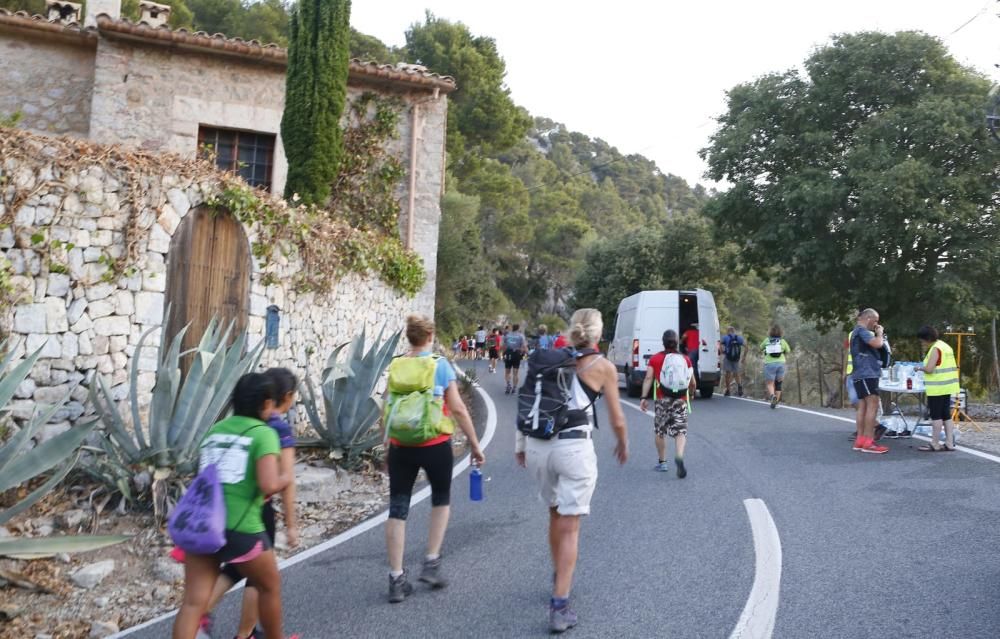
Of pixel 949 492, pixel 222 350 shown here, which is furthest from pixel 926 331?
pixel 222 350

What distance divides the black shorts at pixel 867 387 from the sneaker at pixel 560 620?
6918 mm

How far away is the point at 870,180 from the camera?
17203mm

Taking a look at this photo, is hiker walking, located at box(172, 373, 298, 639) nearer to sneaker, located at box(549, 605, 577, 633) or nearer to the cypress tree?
sneaker, located at box(549, 605, 577, 633)

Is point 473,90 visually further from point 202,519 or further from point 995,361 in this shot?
point 202,519

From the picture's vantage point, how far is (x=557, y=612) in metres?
4.04

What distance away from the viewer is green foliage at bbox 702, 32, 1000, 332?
1733 cm

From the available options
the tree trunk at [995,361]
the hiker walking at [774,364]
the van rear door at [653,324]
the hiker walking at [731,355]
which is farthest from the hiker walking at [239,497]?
the tree trunk at [995,361]

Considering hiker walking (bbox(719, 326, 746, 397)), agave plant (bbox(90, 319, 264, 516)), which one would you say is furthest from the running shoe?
hiker walking (bbox(719, 326, 746, 397))

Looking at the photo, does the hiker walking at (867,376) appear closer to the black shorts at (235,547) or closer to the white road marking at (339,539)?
the white road marking at (339,539)

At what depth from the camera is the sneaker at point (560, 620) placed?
4000mm

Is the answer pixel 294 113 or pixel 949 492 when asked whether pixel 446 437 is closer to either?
pixel 949 492

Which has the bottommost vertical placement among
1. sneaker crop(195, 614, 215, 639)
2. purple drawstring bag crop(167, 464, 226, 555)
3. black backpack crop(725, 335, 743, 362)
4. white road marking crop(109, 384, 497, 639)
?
white road marking crop(109, 384, 497, 639)

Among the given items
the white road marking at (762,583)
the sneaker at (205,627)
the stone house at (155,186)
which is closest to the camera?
the sneaker at (205,627)

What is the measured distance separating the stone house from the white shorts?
11.6ft
